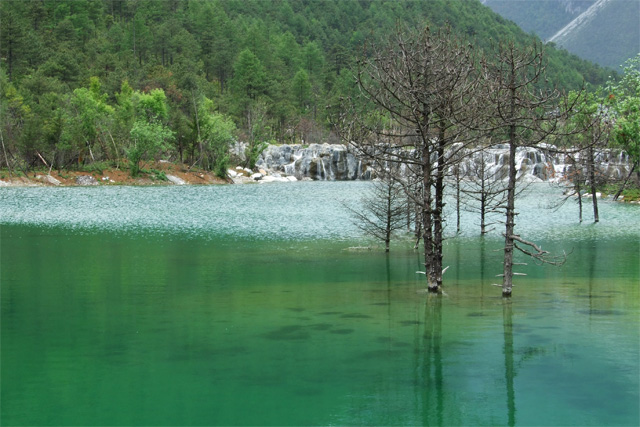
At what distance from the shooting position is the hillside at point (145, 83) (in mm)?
91875

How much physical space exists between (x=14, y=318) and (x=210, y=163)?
87.9m

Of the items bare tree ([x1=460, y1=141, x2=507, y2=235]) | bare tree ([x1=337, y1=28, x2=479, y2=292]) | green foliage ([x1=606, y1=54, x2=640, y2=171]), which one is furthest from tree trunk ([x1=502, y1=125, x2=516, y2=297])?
green foliage ([x1=606, y1=54, x2=640, y2=171])

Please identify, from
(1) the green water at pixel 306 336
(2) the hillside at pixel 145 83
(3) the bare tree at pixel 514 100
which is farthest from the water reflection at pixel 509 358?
(2) the hillside at pixel 145 83

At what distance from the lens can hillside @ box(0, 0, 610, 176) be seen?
301 feet

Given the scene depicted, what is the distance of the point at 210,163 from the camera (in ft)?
346

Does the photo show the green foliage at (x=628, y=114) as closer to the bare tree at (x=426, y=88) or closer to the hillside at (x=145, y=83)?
the hillside at (x=145, y=83)

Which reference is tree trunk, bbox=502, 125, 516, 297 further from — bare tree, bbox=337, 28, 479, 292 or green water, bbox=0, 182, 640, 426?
bare tree, bbox=337, 28, 479, 292

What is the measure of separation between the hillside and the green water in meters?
28.5

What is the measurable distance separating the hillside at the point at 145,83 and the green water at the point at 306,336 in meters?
28.5

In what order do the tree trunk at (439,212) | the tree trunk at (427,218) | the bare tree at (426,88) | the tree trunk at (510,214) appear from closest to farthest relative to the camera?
the bare tree at (426,88)
the tree trunk at (510,214)
the tree trunk at (427,218)
the tree trunk at (439,212)

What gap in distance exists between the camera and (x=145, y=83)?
4855 inches

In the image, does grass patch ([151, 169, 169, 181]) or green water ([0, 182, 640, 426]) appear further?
grass patch ([151, 169, 169, 181])

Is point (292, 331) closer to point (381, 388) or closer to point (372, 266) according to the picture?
point (381, 388)

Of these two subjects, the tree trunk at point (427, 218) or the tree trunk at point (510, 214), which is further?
the tree trunk at point (427, 218)
